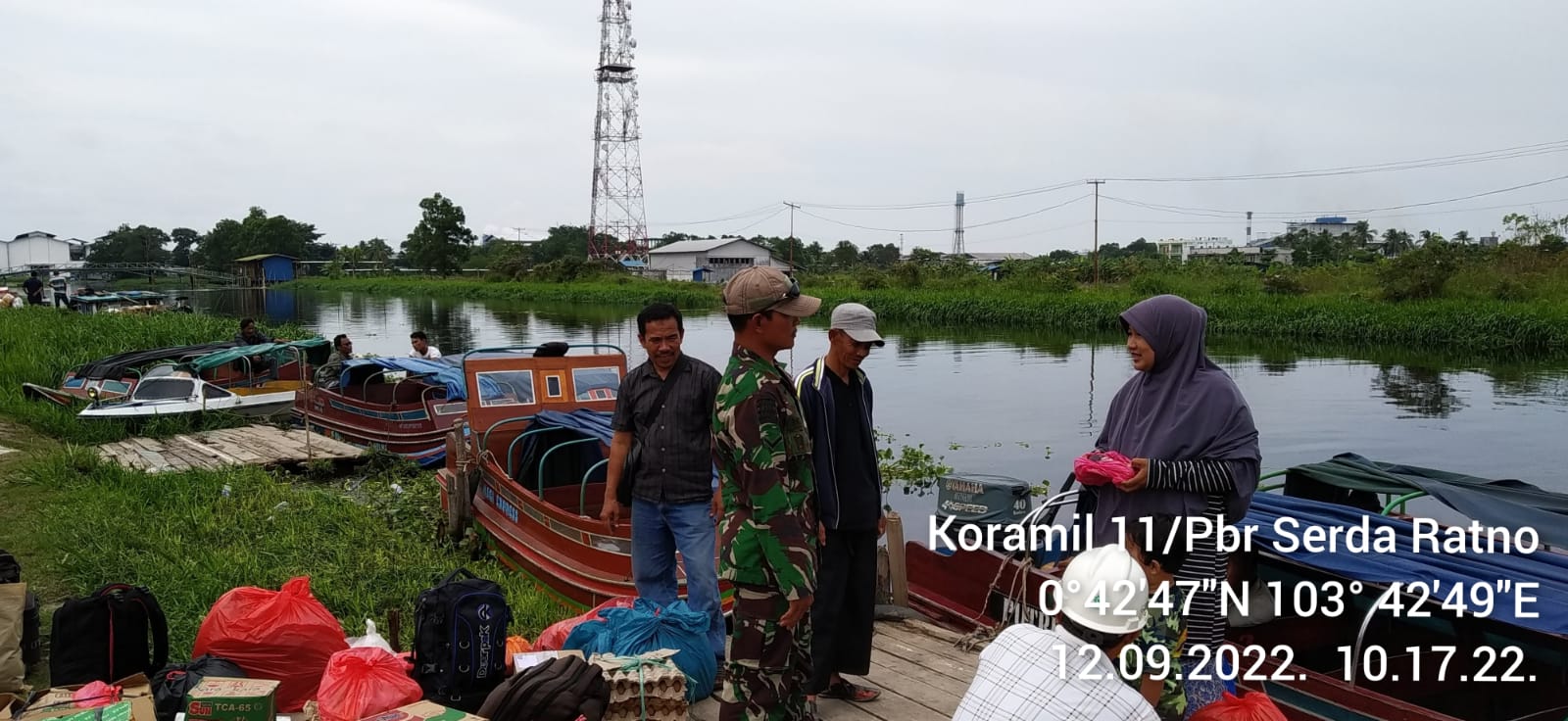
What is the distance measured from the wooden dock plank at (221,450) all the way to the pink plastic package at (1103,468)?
10.4m

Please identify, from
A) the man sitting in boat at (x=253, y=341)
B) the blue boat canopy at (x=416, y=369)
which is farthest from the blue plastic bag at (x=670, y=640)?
the man sitting in boat at (x=253, y=341)

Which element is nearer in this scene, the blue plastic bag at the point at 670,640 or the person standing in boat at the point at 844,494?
the person standing in boat at the point at 844,494

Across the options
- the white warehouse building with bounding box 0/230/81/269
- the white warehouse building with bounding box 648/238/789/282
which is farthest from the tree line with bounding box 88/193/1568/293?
the white warehouse building with bounding box 0/230/81/269

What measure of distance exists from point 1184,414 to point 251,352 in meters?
15.7

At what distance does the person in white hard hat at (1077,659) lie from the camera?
221 centimetres

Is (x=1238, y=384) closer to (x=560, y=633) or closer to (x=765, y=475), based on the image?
(x=560, y=633)

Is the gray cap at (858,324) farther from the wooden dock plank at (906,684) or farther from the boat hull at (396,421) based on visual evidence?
the boat hull at (396,421)

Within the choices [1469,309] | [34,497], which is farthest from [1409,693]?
[1469,309]

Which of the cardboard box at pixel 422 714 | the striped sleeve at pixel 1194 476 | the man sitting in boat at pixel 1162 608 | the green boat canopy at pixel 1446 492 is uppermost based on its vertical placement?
the striped sleeve at pixel 1194 476

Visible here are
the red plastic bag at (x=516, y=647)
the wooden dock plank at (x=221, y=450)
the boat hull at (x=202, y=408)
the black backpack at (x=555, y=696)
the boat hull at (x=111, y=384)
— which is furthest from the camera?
the boat hull at (x=111, y=384)

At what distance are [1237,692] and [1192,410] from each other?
1.00 m

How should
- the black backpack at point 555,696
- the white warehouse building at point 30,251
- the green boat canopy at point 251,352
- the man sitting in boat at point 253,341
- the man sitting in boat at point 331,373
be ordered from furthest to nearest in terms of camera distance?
the white warehouse building at point 30,251, the man sitting in boat at point 253,341, the man sitting in boat at point 331,373, the green boat canopy at point 251,352, the black backpack at point 555,696

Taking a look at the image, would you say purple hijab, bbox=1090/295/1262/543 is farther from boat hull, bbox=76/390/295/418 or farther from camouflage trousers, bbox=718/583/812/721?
boat hull, bbox=76/390/295/418

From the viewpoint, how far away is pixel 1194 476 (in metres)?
3.34
